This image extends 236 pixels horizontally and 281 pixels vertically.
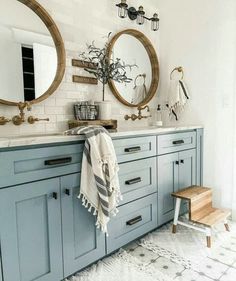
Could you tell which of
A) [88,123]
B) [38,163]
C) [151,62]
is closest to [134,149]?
[88,123]

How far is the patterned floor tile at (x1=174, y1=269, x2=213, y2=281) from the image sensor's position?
1.59 m

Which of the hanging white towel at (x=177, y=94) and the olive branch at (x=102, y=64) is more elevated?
the olive branch at (x=102, y=64)

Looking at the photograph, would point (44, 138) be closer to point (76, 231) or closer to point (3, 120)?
point (3, 120)

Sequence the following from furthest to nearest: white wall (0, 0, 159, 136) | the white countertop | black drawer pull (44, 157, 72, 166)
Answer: white wall (0, 0, 159, 136) < black drawer pull (44, 157, 72, 166) < the white countertop

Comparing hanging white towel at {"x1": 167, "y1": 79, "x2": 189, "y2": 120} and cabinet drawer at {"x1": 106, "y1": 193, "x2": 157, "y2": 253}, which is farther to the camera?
hanging white towel at {"x1": 167, "y1": 79, "x2": 189, "y2": 120}

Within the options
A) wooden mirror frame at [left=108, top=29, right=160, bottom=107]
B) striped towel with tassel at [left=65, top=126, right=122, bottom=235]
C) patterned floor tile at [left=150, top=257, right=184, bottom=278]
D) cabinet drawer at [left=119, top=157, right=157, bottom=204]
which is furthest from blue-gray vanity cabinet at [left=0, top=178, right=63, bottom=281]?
wooden mirror frame at [left=108, top=29, right=160, bottom=107]

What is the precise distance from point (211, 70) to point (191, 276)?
1900 millimetres

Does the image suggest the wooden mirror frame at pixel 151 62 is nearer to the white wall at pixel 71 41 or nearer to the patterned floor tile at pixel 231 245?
the white wall at pixel 71 41

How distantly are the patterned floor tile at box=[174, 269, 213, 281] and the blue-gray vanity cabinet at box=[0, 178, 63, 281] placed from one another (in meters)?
0.76

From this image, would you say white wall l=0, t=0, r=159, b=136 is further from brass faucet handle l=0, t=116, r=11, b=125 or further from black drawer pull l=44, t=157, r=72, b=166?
black drawer pull l=44, t=157, r=72, b=166

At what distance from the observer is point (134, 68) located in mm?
2691

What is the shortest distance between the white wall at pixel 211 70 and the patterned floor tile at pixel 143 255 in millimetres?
1060

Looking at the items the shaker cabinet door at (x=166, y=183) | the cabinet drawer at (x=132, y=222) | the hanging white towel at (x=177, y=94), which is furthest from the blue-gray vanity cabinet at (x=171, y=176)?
the hanging white towel at (x=177, y=94)

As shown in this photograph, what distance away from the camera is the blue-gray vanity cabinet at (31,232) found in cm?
126
